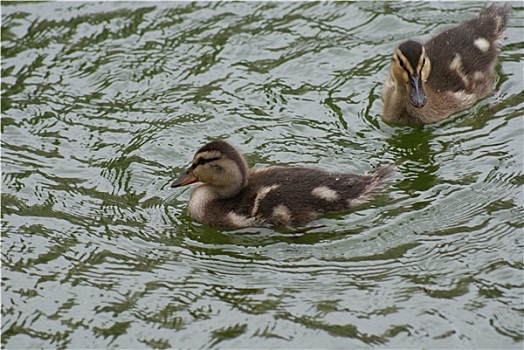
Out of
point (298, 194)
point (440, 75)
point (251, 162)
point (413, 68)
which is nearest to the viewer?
point (298, 194)

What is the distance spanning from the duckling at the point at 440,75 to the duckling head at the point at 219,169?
161 centimetres

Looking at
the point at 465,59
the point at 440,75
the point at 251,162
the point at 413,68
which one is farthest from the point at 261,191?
the point at 465,59

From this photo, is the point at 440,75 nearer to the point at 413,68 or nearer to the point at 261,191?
the point at 413,68

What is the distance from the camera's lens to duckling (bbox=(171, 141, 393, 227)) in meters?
6.36

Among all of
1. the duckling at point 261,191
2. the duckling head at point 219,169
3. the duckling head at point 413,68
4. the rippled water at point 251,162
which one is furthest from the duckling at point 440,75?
the duckling head at point 219,169

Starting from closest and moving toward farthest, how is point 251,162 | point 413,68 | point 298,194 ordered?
1. point 298,194
2. point 251,162
3. point 413,68

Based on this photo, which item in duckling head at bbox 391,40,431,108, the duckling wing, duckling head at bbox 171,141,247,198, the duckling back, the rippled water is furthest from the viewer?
the duckling back

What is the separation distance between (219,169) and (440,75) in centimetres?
223

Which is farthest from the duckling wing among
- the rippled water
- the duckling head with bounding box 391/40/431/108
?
the duckling head with bounding box 391/40/431/108

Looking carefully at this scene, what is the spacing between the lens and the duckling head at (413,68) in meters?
7.43

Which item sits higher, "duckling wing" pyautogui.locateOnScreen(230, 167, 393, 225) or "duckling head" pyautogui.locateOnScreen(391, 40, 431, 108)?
"duckling head" pyautogui.locateOnScreen(391, 40, 431, 108)

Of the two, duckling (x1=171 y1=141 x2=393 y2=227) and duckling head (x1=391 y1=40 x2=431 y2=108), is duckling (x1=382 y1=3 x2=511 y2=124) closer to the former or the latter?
duckling head (x1=391 y1=40 x2=431 y2=108)

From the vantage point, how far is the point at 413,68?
7453 millimetres

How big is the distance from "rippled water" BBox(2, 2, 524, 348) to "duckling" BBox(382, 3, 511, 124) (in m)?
0.11
